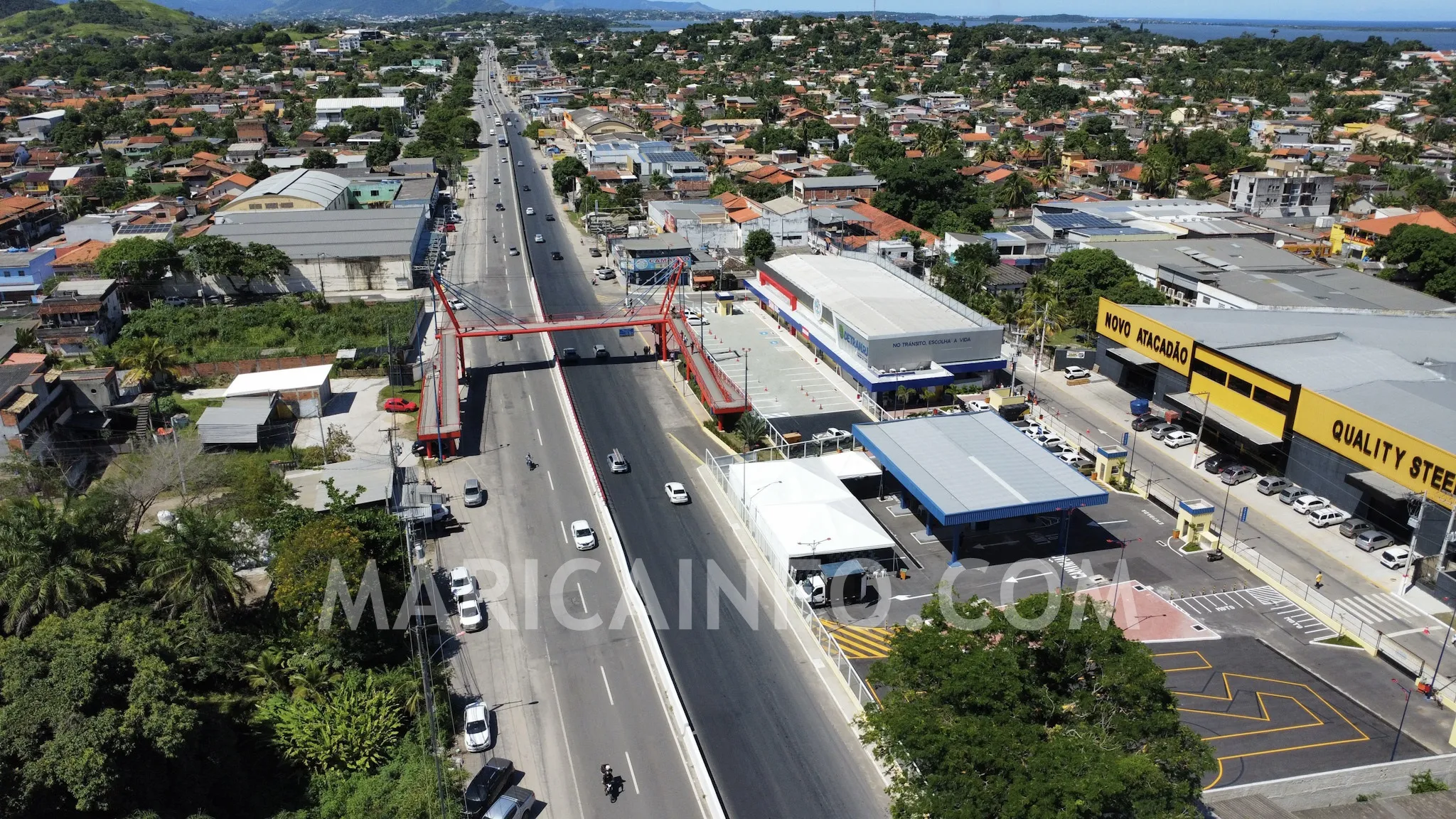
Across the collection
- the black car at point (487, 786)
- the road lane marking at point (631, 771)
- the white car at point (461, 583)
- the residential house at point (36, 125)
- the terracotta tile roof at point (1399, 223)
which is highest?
the residential house at point (36, 125)

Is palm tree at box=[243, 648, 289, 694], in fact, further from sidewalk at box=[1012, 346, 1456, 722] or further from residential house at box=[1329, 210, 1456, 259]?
residential house at box=[1329, 210, 1456, 259]

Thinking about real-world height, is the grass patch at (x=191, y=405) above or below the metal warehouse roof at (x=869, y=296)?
below

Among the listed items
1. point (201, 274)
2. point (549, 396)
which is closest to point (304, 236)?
point (201, 274)

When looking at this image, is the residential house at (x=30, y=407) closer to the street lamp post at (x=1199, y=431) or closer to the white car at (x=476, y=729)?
the white car at (x=476, y=729)

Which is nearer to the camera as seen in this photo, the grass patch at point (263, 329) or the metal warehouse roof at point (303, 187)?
the grass patch at point (263, 329)

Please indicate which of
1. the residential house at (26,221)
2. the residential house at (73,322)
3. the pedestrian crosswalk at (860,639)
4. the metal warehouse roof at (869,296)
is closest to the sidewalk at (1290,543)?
the metal warehouse roof at (869,296)

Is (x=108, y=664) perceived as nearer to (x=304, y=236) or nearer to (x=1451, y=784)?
(x=1451, y=784)

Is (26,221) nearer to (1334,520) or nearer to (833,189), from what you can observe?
(833,189)

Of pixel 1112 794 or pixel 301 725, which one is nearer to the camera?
pixel 1112 794
